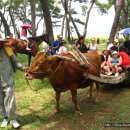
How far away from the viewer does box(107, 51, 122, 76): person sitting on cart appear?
10.3m

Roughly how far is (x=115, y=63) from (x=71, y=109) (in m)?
2.69

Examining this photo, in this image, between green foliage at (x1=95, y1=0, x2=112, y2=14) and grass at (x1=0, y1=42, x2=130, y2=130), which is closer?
grass at (x1=0, y1=42, x2=130, y2=130)

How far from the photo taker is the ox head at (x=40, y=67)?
23.5 feet

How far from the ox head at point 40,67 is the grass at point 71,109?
4.03 ft

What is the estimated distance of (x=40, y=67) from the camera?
728 cm

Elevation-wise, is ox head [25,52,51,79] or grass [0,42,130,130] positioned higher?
ox head [25,52,51,79]

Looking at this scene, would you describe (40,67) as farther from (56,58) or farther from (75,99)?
(75,99)

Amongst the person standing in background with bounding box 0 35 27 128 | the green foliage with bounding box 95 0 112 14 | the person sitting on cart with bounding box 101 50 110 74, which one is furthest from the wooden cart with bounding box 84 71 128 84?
the green foliage with bounding box 95 0 112 14

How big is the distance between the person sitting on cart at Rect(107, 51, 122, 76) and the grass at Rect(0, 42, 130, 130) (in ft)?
2.12

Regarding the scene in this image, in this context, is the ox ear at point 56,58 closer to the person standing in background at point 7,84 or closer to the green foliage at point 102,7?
the person standing in background at point 7,84

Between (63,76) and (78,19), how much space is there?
45.7 m

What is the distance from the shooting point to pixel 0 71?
7383 mm

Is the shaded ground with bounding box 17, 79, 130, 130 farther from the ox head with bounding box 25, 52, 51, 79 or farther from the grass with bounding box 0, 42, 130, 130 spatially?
the ox head with bounding box 25, 52, 51, 79

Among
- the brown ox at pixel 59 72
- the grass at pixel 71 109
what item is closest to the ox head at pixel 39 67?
the brown ox at pixel 59 72
